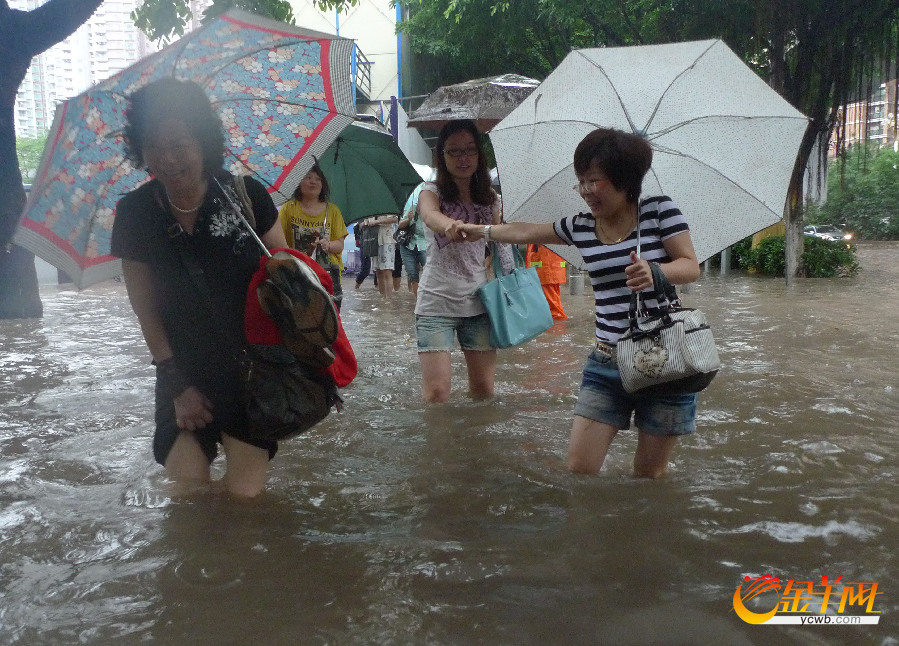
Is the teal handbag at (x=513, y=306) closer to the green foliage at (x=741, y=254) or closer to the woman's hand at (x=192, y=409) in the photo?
the woman's hand at (x=192, y=409)

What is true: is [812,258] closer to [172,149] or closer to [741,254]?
[741,254]

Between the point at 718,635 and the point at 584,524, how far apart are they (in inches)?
37.6

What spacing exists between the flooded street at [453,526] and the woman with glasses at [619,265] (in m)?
0.28

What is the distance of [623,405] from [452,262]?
1667mm

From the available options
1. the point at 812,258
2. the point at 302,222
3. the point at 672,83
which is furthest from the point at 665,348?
the point at 812,258

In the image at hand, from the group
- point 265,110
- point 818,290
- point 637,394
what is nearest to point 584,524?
point 637,394

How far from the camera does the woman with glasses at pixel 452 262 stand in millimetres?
4809

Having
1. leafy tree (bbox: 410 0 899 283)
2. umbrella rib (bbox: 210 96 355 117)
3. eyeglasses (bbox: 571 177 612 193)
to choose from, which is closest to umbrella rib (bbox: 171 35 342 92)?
umbrella rib (bbox: 210 96 355 117)

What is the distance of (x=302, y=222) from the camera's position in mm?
6730

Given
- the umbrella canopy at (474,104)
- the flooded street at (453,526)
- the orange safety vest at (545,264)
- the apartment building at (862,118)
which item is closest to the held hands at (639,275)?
the flooded street at (453,526)

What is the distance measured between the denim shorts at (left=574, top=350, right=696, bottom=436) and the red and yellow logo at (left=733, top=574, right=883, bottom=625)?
76cm

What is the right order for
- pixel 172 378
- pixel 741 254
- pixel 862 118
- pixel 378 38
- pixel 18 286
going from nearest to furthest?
pixel 172 378
pixel 18 286
pixel 862 118
pixel 741 254
pixel 378 38

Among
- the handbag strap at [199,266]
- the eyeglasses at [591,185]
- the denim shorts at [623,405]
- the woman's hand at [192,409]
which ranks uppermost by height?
the eyeglasses at [591,185]

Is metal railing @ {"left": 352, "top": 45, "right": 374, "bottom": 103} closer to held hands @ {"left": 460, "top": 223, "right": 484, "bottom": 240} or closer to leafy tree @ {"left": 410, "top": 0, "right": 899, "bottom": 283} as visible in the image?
leafy tree @ {"left": 410, "top": 0, "right": 899, "bottom": 283}
